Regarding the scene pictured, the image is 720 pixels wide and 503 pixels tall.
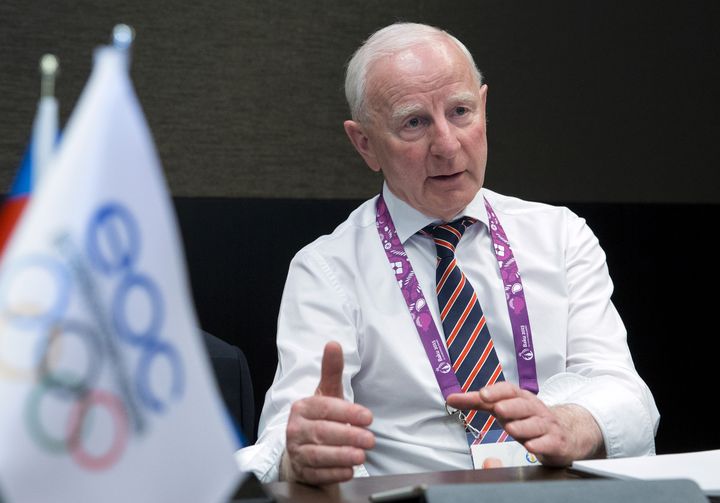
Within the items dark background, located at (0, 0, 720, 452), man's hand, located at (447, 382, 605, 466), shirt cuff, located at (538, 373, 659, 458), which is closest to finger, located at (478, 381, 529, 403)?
man's hand, located at (447, 382, 605, 466)

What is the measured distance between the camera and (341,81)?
2680 mm

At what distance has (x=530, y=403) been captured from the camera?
3.89 ft

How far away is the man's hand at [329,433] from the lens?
1.03m

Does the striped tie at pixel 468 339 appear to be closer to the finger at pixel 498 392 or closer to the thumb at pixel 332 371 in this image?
the finger at pixel 498 392

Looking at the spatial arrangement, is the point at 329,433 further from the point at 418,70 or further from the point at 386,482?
the point at 418,70

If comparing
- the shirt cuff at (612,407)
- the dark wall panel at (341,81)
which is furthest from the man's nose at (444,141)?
the dark wall panel at (341,81)

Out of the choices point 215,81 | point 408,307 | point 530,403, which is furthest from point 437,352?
point 215,81

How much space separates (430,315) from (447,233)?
0.17m

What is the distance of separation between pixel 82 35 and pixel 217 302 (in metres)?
0.79

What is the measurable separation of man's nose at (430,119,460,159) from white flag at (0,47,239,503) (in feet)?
3.81

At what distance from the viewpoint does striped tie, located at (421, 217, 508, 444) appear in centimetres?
153

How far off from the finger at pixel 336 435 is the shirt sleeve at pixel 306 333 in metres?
0.30

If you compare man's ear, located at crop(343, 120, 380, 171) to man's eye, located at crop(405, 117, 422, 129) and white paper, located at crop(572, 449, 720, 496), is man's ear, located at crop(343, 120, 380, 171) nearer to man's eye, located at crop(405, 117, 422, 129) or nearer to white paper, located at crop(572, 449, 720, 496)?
man's eye, located at crop(405, 117, 422, 129)

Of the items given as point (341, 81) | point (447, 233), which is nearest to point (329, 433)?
point (447, 233)
